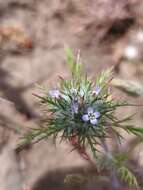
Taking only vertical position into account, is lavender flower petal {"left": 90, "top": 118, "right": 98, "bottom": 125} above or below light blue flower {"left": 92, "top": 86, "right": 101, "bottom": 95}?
below

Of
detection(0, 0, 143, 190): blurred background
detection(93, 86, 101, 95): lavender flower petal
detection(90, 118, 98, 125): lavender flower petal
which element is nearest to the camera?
detection(90, 118, 98, 125): lavender flower petal

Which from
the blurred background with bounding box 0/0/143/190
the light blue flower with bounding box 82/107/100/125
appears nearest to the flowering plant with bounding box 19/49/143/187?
the light blue flower with bounding box 82/107/100/125

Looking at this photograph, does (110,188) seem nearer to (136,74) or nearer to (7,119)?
(7,119)

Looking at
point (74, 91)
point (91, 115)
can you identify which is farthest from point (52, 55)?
point (91, 115)

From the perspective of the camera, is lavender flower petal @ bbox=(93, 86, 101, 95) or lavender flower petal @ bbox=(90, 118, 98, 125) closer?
lavender flower petal @ bbox=(90, 118, 98, 125)

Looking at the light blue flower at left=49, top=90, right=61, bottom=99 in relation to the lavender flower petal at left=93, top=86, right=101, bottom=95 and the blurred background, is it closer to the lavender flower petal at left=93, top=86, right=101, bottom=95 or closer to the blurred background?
the lavender flower petal at left=93, top=86, right=101, bottom=95

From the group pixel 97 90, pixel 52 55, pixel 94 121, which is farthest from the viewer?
pixel 52 55

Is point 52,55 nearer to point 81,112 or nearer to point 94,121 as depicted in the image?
point 81,112
